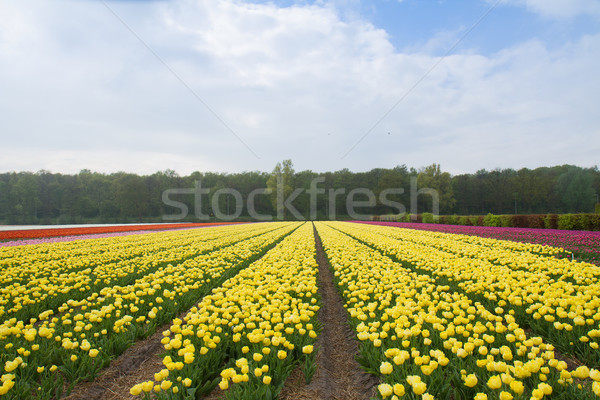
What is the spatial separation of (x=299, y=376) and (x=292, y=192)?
7605 cm

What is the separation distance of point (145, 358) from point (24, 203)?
88762 mm

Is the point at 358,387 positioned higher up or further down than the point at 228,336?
further down

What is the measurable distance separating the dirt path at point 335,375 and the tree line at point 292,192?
67.2 meters

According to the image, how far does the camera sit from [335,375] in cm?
359

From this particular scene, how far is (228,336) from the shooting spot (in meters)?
3.83

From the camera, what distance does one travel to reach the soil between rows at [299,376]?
10.3 ft

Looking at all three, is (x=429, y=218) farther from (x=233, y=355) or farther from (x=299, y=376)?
(x=233, y=355)

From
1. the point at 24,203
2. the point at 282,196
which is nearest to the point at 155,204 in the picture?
the point at 24,203

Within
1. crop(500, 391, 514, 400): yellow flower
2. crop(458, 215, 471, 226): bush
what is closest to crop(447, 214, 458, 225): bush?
crop(458, 215, 471, 226): bush

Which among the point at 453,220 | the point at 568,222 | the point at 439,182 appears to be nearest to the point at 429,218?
the point at 453,220

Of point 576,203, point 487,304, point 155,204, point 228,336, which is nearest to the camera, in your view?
point 228,336

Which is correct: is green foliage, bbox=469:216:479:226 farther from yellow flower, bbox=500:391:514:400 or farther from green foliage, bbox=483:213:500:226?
yellow flower, bbox=500:391:514:400

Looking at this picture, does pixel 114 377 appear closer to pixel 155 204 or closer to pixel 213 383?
pixel 213 383

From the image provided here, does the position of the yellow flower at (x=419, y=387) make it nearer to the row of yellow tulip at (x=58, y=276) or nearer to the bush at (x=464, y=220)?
the row of yellow tulip at (x=58, y=276)
